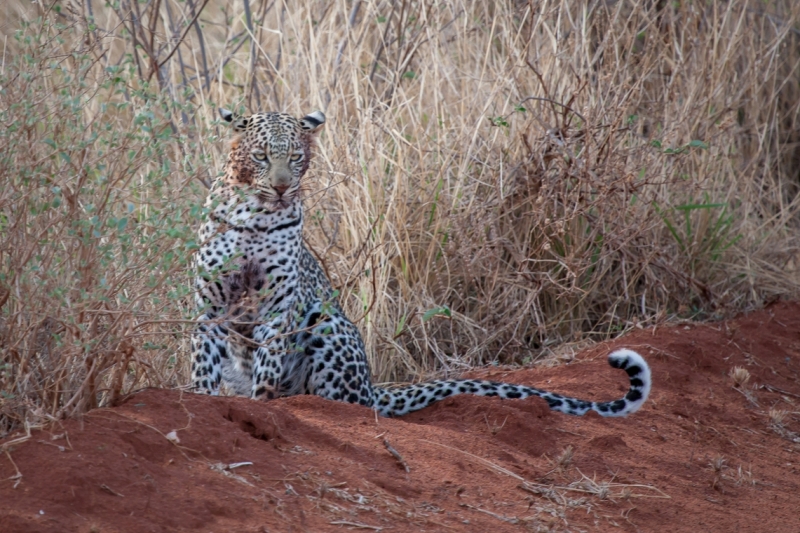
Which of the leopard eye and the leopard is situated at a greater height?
the leopard eye

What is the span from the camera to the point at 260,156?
16.2 feet

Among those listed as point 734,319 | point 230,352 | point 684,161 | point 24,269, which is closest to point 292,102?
point 230,352

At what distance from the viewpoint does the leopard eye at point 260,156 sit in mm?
4945

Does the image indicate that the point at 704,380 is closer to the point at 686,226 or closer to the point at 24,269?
the point at 686,226

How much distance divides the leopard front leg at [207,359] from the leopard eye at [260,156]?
2.59 feet

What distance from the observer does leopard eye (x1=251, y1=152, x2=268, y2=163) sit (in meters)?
4.95

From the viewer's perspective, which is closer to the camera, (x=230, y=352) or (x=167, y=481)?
(x=167, y=481)

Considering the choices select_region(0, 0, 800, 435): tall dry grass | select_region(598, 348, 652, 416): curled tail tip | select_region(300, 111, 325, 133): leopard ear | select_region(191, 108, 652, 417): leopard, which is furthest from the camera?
select_region(0, 0, 800, 435): tall dry grass

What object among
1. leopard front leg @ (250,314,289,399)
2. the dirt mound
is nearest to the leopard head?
leopard front leg @ (250,314,289,399)

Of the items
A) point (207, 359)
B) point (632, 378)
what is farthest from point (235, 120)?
point (632, 378)

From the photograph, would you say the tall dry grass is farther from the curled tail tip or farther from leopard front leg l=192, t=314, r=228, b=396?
the curled tail tip

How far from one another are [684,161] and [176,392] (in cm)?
440

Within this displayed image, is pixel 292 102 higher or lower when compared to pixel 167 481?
higher

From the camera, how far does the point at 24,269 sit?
315 centimetres
